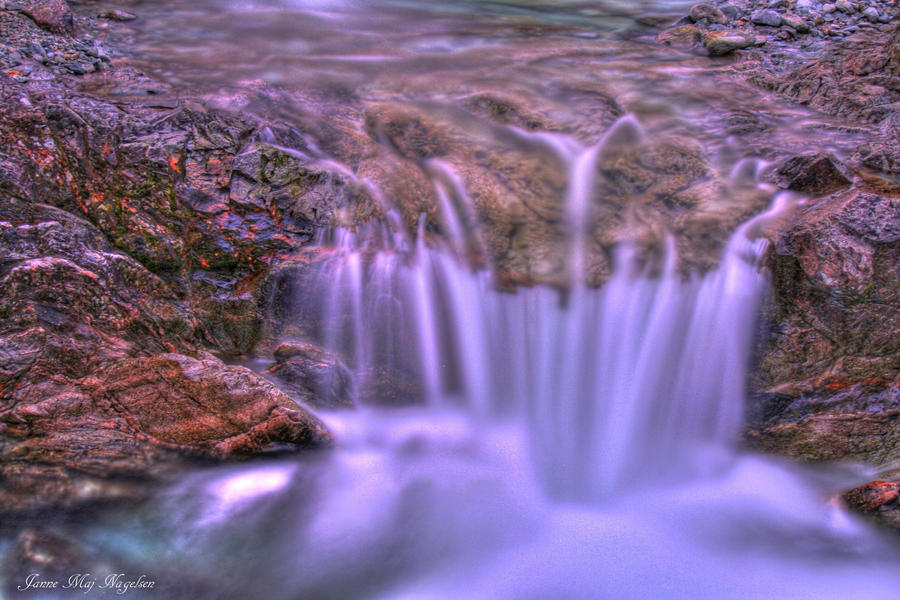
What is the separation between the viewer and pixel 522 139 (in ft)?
15.5

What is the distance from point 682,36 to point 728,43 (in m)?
0.75

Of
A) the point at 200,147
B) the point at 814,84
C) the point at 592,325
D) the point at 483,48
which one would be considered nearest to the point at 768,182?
the point at 592,325

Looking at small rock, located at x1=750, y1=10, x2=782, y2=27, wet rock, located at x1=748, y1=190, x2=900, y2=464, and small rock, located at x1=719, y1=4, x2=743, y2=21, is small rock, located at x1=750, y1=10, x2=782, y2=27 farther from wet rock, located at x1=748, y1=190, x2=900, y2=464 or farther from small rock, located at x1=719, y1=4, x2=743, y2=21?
wet rock, located at x1=748, y1=190, x2=900, y2=464

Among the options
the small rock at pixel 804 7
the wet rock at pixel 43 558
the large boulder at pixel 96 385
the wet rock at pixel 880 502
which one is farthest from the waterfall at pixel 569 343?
the small rock at pixel 804 7

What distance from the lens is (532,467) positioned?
3742 mm

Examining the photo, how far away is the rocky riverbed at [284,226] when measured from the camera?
3002 millimetres

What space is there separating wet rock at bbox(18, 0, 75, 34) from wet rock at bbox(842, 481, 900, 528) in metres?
7.70

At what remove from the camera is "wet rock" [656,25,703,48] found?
686 centimetres

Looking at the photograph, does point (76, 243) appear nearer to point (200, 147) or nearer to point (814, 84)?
point (200, 147)

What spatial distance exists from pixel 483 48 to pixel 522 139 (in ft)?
8.35

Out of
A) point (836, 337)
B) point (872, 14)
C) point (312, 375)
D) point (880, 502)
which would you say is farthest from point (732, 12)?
point (312, 375)

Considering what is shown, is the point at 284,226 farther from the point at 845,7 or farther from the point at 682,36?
the point at 845,7

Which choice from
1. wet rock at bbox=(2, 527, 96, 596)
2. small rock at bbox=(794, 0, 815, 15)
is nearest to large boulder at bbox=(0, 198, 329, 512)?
wet rock at bbox=(2, 527, 96, 596)

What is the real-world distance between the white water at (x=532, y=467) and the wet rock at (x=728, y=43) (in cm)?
330
